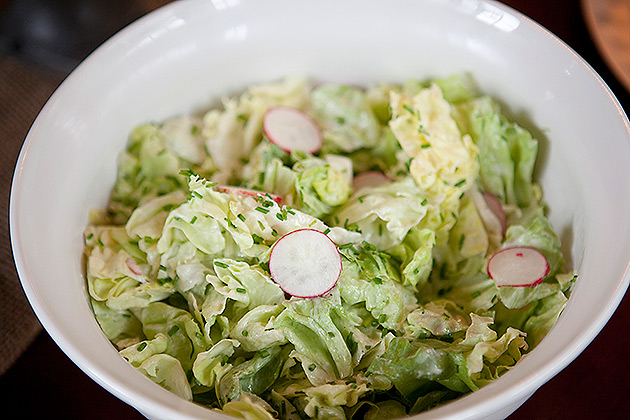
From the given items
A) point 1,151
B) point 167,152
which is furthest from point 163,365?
point 1,151

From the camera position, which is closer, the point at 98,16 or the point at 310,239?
the point at 310,239

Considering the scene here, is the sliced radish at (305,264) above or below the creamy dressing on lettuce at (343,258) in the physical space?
above

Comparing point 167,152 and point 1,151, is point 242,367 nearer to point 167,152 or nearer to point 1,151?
point 167,152

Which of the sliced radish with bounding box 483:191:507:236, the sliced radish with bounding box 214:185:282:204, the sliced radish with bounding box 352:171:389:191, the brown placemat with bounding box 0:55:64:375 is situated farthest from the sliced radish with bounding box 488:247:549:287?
the brown placemat with bounding box 0:55:64:375

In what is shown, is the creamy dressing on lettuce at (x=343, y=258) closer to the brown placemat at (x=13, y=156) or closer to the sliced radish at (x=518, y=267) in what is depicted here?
the sliced radish at (x=518, y=267)

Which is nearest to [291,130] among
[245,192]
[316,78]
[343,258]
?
[316,78]

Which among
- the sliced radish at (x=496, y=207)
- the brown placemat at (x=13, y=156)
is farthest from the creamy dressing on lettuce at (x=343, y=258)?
the brown placemat at (x=13, y=156)

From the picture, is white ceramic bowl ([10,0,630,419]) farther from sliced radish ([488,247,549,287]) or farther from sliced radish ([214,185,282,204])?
sliced radish ([214,185,282,204])
